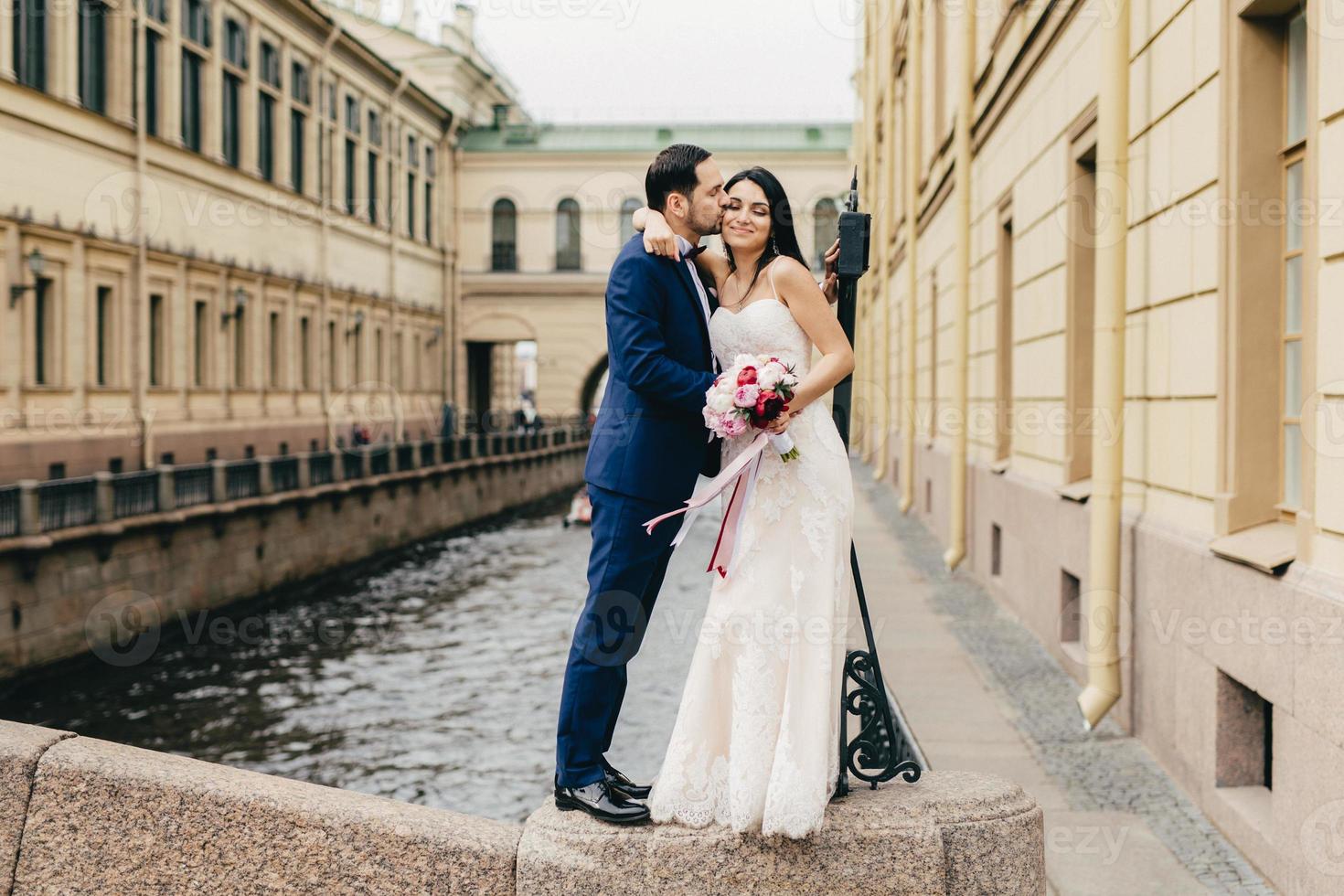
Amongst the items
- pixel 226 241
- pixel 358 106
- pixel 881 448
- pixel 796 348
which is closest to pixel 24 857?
pixel 796 348

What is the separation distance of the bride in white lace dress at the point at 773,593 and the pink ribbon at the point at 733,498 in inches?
1.3

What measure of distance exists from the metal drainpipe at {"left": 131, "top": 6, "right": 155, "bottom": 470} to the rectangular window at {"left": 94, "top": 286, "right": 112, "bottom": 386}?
1.72 ft

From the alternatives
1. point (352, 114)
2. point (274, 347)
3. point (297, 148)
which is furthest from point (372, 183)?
point (274, 347)

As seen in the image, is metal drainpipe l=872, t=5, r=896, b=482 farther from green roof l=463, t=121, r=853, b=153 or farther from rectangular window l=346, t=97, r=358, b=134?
green roof l=463, t=121, r=853, b=153

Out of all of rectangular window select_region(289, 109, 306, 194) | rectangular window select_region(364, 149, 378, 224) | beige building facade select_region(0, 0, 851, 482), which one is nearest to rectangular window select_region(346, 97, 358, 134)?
beige building facade select_region(0, 0, 851, 482)

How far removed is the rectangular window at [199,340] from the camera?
28.1 metres

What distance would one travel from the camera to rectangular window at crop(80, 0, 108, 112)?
22.9 metres

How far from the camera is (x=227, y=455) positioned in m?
28.4

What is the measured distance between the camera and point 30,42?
21.4 meters

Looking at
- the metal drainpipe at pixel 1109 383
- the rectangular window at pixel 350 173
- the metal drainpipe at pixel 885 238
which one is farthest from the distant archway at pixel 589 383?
the metal drainpipe at pixel 1109 383

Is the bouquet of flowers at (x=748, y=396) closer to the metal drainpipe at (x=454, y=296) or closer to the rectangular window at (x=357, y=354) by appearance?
the rectangular window at (x=357, y=354)

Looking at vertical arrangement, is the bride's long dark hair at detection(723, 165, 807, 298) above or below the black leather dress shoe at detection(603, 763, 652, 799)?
above

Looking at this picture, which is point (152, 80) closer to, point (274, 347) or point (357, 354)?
point (274, 347)

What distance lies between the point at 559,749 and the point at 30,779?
1538 mm
